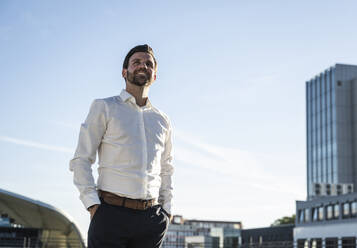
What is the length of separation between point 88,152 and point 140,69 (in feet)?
1.69

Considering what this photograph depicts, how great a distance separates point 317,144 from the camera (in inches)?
2586

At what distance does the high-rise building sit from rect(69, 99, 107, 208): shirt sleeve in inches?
2304

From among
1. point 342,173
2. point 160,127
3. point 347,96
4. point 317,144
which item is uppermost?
point 347,96

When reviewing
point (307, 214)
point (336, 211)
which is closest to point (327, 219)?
point (336, 211)

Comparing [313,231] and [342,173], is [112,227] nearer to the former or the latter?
[313,231]

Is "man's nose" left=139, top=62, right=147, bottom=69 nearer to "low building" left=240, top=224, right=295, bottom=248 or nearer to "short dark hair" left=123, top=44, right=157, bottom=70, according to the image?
"short dark hair" left=123, top=44, right=157, bottom=70

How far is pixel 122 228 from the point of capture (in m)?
2.54

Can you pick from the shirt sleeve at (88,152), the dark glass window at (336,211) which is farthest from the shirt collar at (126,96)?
the dark glass window at (336,211)

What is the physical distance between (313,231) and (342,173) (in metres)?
16.1

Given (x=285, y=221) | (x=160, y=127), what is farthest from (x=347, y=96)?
(x=160, y=127)

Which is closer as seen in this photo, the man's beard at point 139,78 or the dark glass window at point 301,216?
the man's beard at point 139,78

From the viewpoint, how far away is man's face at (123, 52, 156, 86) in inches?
111

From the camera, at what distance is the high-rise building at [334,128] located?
198 ft

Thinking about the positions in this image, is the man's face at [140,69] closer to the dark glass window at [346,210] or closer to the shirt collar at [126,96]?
the shirt collar at [126,96]
